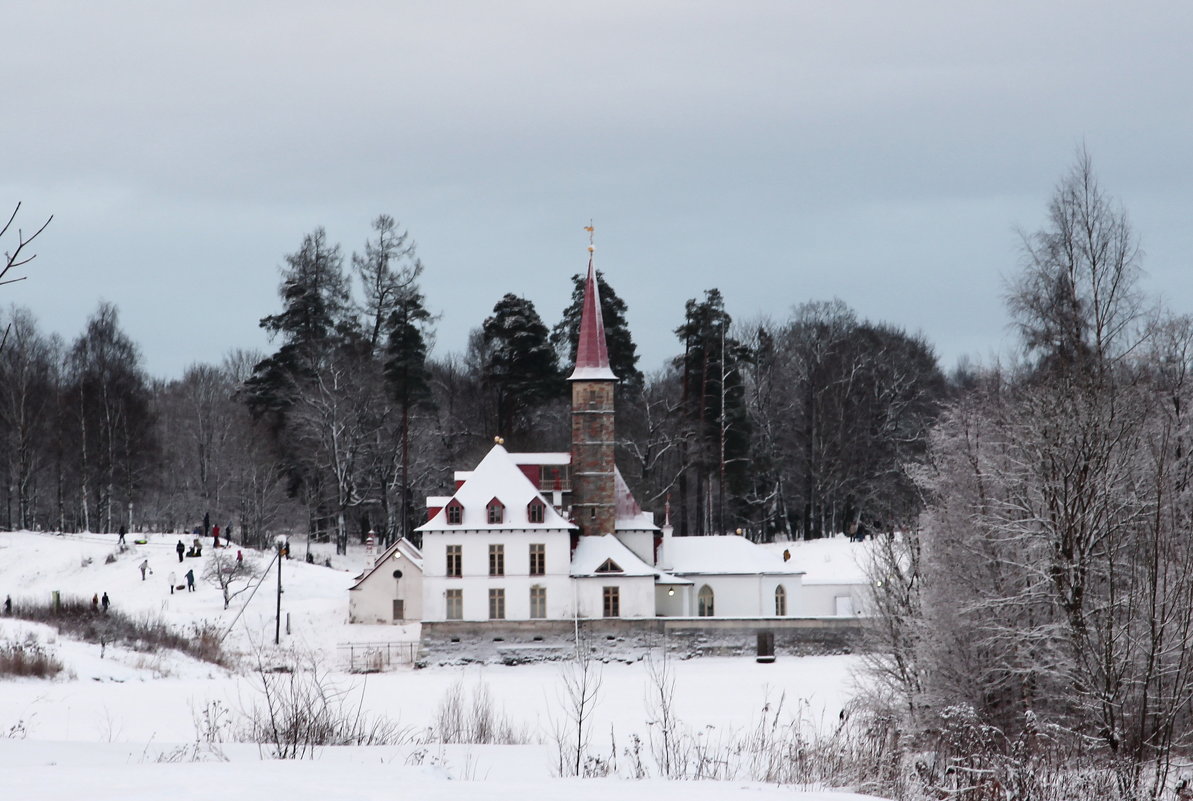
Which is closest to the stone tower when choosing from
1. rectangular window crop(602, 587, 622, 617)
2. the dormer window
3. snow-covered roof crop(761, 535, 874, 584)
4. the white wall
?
the white wall

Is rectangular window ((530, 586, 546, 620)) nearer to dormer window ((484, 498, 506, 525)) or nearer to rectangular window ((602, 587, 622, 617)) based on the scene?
rectangular window ((602, 587, 622, 617))

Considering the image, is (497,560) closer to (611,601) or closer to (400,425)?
(611,601)

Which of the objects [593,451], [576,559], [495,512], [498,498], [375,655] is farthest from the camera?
[593,451]

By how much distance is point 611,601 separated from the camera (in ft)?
142

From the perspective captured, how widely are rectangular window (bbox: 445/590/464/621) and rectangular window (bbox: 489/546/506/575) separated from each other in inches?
48.7

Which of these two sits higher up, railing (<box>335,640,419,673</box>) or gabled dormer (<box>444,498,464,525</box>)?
gabled dormer (<box>444,498,464,525</box>)

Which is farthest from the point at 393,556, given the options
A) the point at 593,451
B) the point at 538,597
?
the point at 593,451

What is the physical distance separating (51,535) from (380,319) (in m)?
16.6

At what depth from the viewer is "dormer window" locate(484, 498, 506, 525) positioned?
43.3 meters

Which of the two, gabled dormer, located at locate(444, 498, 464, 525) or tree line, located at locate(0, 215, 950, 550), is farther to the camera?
tree line, located at locate(0, 215, 950, 550)

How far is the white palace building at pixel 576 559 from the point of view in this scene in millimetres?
43125

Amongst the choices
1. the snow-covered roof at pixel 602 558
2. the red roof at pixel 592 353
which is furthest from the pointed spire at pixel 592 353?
the snow-covered roof at pixel 602 558

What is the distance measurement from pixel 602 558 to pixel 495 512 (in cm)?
377

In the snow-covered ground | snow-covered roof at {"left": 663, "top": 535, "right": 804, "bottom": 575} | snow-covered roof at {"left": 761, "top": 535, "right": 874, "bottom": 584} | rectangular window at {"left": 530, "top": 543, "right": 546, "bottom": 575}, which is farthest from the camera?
snow-covered roof at {"left": 761, "top": 535, "right": 874, "bottom": 584}
